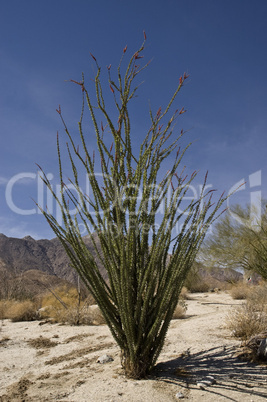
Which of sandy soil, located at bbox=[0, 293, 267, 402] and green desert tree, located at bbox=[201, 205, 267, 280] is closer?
sandy soil, located at bbox=[0, 293, 267, 402]

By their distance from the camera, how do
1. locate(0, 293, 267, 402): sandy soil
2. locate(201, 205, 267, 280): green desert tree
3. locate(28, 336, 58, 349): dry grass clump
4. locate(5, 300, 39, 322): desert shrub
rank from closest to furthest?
locate(0, 293, 267, 402): sandy soil
locate(28, 336, 58, 349): dry grass clump
locate(5, 300, 39, 322): desert shrub
locate(201, 205, 267, 280): green desert tree

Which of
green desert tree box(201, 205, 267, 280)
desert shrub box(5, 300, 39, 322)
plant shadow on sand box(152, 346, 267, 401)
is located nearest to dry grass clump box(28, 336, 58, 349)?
plant shadow on sand box(152, 346, 267, 401)

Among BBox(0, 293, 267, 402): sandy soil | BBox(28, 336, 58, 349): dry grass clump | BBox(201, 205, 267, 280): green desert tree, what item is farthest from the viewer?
BBox(201, 205, 267, 280): green desert tree

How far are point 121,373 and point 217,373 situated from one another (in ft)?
3.11

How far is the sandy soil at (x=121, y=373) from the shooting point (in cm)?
263

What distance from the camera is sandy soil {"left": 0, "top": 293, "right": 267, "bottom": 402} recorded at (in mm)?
2635

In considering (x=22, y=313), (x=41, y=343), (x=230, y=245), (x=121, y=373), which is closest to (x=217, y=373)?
(x=121, y=373)

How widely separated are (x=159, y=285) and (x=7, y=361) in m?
2.90

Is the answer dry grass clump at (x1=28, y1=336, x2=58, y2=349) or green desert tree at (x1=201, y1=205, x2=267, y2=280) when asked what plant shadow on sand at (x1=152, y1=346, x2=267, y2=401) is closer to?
dry grass clump at (x1=28, y1=336, x2=58, y2=349)

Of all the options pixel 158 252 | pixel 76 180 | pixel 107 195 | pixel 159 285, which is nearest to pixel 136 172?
pixel 107 195

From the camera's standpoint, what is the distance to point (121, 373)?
306cm

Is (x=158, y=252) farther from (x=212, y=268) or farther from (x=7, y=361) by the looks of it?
(x=212, y=268)

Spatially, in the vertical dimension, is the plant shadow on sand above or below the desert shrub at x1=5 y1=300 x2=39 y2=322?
above

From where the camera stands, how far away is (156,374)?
10.0ft
